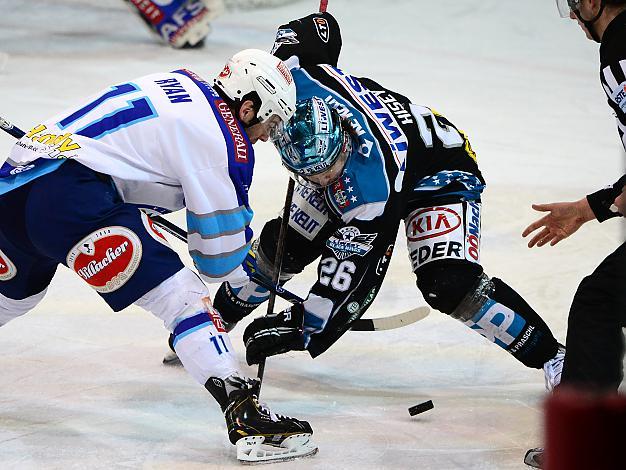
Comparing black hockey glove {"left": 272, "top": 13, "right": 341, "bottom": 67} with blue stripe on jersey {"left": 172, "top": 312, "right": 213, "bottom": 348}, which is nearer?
blue stripe on jersey {"left": 172, "top": 312, "right": 213, "bottom": 348}

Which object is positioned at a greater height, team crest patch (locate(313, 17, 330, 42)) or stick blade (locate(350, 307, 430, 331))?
team crest patch (locate(313, 17, 330, 42))

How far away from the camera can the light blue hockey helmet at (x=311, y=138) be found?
2.64m

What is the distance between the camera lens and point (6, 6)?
8.30 m

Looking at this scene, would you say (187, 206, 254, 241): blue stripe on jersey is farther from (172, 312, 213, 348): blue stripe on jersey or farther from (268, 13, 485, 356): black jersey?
(268, 13, 485, 356): black jersey

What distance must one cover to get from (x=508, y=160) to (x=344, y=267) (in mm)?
2908

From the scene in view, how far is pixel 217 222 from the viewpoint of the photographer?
2432 millimetres

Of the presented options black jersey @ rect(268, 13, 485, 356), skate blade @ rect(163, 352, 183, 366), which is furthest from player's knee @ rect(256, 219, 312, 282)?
skate blade @ rect(163, 352, 183, 366)

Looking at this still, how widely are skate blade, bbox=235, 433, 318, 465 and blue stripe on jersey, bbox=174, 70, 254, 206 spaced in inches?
23.4

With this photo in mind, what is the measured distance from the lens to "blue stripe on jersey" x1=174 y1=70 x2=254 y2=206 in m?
2.42

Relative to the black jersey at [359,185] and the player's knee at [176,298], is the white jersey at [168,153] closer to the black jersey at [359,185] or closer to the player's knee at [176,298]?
the player's knee at [176,298]

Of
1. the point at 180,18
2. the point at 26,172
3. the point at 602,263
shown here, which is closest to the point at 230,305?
the point at 26,172

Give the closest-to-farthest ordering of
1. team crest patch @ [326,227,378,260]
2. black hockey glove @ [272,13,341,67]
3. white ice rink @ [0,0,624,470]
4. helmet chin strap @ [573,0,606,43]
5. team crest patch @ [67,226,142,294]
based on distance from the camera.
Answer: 1. team crest patch @ [67,226,142,294]
2. helmet chin strap @ [573,0,606,43]
3. white ice rink @ [0,0,624,470]
4. team crest patch @ [326,227,378,260]
5. black hockey glove @ [272,13,341,67]

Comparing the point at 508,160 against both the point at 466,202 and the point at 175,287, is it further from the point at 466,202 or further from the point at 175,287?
the point at 175,287

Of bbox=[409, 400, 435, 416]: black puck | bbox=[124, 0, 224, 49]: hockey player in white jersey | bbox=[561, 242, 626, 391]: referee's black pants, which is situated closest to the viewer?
bbox=[561, 242, 626, 391]: referee's black pants
